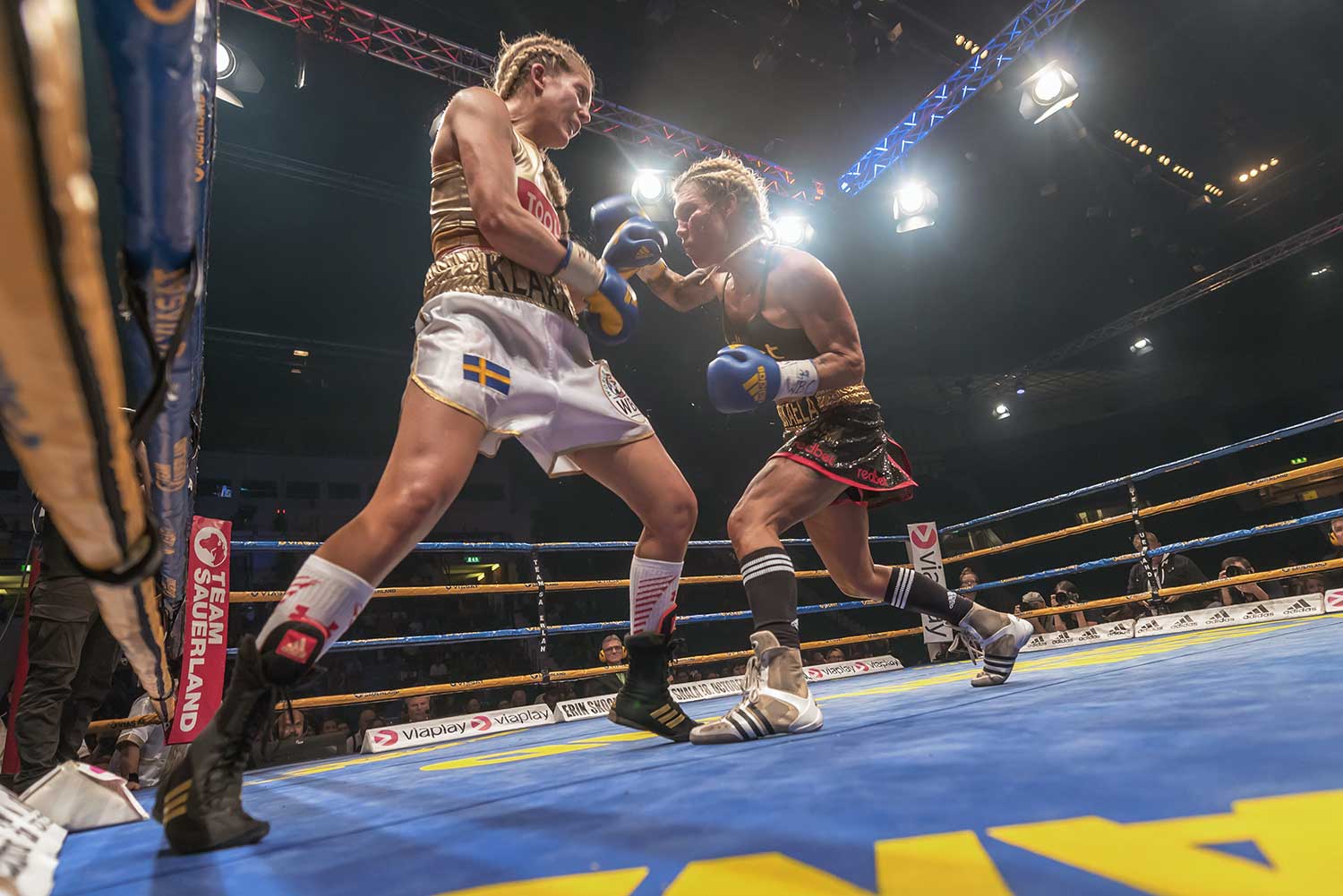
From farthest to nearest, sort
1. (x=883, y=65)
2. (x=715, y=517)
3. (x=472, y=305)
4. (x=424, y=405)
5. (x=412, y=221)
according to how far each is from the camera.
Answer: (x=715, y=517)
(x=412, y=221)
(x=883, y=65)
(x=472, y=305)
(x=424, y=405)

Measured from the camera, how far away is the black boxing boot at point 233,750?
3.26 feet

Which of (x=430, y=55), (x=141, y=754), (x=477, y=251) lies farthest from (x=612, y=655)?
(x=430, y=55)

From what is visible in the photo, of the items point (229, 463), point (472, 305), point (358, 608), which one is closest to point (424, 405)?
point (472, 305)

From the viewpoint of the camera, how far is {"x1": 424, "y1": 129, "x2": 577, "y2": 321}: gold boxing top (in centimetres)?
141

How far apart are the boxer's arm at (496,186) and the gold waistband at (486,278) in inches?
1.7

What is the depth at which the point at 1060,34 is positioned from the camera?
18.9 feet

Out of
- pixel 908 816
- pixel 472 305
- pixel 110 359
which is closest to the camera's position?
pixel 110 359

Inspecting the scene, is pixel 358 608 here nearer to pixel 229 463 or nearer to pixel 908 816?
pixel 908 816

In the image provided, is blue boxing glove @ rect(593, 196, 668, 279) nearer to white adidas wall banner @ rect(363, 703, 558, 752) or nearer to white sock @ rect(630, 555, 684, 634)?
white sock @ rect(630, 555, 684, 634)

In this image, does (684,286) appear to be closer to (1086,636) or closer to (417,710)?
(1086,636)

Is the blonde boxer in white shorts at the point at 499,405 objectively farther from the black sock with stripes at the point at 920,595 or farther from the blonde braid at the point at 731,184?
the black sock with stripes at the point at 920,595

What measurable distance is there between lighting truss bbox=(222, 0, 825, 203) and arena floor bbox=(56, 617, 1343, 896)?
4.80 metres

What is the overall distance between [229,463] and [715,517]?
934 centimetres

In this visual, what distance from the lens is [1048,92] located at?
6055 mm
